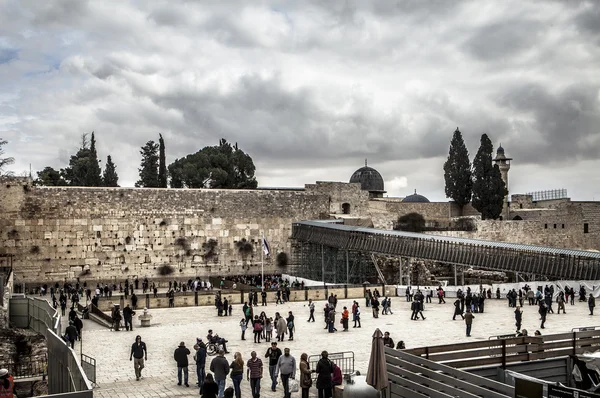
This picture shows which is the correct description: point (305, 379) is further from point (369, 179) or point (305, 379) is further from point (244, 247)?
point (369, 179)

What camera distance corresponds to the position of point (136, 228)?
3638 centimetres

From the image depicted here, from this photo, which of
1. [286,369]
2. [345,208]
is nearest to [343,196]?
[345,208]

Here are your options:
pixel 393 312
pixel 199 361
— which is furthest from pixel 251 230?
pixel 199 361

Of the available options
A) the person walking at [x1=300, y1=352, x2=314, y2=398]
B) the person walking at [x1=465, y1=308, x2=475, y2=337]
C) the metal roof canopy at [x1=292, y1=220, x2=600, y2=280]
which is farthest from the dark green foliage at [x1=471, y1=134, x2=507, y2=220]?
the person walking at [x1=300, y1=352, x2=314, y2=398]

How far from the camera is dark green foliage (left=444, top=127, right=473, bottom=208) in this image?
47.0 metres

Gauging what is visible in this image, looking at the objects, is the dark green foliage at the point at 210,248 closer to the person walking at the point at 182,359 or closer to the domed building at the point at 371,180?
the domed building at the point at 371,180

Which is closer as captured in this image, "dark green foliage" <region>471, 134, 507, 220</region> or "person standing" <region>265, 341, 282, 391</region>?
"person standing" <region>265, 341, 282, 391</region>

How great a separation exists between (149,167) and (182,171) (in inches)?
106

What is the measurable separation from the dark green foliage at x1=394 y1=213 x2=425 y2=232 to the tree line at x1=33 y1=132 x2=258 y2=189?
13.6m

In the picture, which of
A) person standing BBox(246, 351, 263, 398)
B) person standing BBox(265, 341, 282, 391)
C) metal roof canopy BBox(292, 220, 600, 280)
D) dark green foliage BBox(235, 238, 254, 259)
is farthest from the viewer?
dark green foliage BBox(235, 238, 254, 259)

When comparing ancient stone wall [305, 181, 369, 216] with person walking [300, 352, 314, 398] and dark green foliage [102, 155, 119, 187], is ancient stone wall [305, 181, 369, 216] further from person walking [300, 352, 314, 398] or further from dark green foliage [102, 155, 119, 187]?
person walking [300, 352, 314, 398]

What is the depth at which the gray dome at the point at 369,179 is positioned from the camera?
55906 millimetres

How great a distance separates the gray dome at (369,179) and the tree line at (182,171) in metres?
10.6

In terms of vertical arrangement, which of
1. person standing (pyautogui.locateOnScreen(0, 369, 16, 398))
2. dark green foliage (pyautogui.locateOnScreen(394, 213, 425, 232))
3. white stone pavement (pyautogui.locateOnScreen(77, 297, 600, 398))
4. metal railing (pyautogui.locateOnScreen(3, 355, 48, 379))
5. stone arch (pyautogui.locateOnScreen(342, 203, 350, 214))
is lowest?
metal railing (pyautogui.locateOnScreen(3, 355, 48, 379))
